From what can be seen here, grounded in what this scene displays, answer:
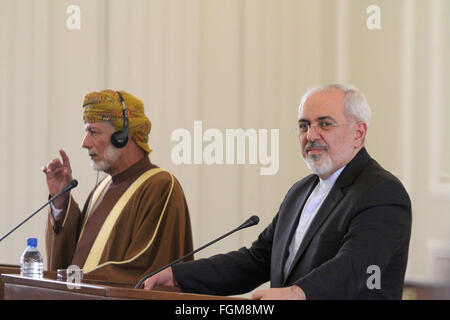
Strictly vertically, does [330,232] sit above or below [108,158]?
below

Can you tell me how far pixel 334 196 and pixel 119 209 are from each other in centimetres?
153

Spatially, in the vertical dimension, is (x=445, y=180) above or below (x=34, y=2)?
below

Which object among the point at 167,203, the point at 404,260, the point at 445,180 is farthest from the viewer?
the point at 445,180

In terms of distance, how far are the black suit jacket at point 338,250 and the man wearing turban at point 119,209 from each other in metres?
0.72

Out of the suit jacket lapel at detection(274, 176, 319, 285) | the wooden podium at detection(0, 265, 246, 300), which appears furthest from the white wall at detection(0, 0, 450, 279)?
the wooden podium at detection(0, 265, 246, 300)

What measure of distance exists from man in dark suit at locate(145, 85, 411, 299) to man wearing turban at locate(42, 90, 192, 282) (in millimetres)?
727

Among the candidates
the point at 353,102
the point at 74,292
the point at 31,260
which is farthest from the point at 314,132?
the point at 31,260

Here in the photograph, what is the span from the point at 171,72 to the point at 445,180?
2.21 metres

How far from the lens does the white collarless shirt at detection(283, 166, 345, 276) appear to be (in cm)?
334

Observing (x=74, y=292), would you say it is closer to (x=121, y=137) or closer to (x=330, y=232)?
(x=330, y=232)

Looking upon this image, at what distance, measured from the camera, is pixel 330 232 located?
314 centimetres

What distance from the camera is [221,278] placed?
348cm

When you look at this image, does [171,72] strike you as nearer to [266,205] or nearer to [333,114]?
[266,205]
